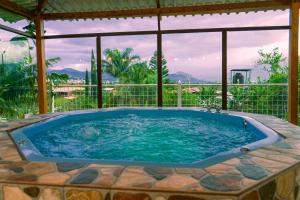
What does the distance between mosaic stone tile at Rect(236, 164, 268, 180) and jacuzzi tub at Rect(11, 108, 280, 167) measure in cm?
22

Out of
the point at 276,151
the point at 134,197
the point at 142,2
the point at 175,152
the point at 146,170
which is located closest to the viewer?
the point at 134,197

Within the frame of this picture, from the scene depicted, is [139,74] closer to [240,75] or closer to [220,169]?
[240,75]

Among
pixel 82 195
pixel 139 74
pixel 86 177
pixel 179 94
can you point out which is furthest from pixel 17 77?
pixel 139 74

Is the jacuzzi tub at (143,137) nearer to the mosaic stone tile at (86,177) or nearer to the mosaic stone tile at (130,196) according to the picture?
the mosaic stone tile at (86,177)

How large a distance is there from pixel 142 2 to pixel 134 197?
17.4 ft

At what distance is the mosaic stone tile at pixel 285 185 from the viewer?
70.2 inches

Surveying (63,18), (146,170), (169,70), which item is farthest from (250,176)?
(169,70)

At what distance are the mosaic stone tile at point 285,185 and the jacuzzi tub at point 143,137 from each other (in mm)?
453

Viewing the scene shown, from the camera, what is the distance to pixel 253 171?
1846 millimetres

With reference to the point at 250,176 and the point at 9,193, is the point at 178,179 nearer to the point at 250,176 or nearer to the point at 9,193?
the point at 250,176

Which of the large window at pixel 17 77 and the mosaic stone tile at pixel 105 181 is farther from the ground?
the large window at pixel 17 77

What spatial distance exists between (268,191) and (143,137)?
2.71m

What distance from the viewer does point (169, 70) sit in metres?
13.1

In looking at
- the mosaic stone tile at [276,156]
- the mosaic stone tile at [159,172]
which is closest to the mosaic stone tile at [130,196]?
the mosaic stone tile at [159,172]
